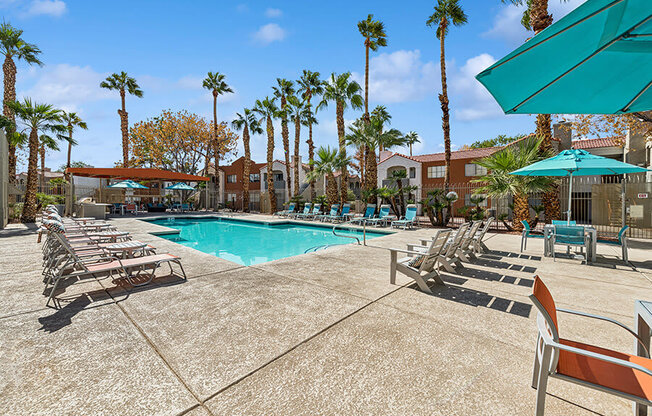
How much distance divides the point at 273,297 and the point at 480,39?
38.2 feet

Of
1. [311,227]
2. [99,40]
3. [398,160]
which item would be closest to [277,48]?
[99,40]

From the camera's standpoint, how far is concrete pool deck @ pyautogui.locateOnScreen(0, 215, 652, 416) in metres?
2.12

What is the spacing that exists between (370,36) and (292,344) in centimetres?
2020

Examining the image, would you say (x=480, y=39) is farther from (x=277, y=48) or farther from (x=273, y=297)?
(x=273, y=297)

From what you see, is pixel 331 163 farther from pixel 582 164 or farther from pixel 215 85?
pixel 215 85

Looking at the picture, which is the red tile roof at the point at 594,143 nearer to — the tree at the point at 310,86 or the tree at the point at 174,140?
the tree at the point at 310,86

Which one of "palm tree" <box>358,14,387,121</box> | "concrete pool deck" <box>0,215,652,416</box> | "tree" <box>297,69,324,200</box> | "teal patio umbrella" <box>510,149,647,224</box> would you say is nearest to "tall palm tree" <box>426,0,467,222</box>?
"palm tree" <box>358,14,387,121</box>

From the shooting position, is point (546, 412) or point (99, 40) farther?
point (99, 40)

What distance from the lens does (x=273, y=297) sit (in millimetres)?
4273

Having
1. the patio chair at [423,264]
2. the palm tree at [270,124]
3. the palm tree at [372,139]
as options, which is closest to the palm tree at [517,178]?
the palm tree at [372,139]

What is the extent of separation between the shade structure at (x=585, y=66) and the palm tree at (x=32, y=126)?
65.4ft

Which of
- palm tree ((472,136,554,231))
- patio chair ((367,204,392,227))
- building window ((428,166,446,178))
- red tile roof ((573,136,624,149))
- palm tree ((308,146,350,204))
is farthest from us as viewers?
building window ((428,166,446,178))

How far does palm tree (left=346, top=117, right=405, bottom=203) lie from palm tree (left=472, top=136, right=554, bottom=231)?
19.5 feet

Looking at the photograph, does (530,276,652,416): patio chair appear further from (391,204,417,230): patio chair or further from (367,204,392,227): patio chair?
(367,204,392,227): patio chair
